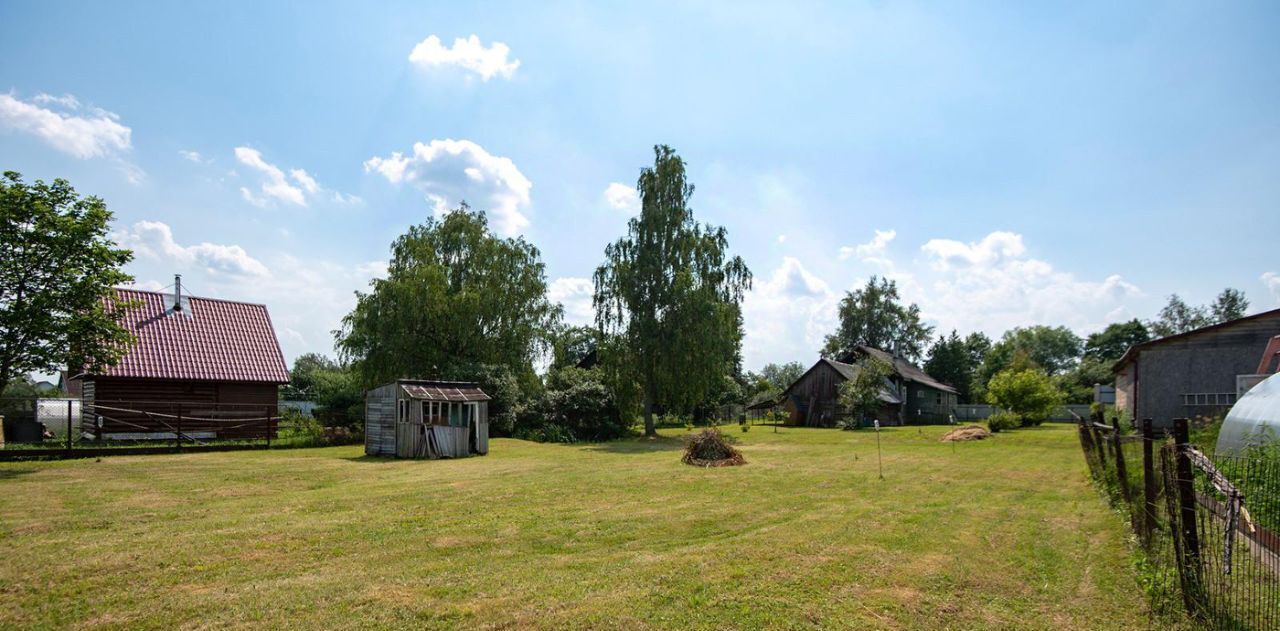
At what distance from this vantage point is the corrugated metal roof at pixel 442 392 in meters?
21.2

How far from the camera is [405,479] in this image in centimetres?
1495

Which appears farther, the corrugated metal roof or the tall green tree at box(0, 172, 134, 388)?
the corrugated metal roof

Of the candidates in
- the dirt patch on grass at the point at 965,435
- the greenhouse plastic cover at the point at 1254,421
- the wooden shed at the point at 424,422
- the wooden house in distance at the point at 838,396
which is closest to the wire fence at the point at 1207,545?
the greenhouse plastic cover at the point at 1254,421

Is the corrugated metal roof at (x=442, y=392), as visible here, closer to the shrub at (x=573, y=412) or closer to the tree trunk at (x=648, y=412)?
the shrub at (x=573, y=412)

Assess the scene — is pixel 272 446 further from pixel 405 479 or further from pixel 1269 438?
pixel 1269 438

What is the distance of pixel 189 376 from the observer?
25266 millimetres

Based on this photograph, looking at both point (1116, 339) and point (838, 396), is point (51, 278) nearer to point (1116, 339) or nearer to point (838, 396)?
point (838, 396)

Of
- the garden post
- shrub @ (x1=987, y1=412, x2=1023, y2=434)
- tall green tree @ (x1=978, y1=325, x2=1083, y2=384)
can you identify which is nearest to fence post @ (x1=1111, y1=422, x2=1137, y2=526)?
the garden post

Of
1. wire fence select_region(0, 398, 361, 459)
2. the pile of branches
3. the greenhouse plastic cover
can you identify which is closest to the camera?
the greenhouse plastic cover

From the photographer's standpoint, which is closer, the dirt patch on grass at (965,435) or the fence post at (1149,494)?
the fence post at (1149,494)

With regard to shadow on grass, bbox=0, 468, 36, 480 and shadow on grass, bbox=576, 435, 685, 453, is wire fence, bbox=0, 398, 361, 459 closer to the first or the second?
shadow on grass, bbox=0, 468, 36, 480

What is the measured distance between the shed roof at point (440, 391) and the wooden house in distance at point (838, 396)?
102ft

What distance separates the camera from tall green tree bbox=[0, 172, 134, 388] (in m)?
15.4

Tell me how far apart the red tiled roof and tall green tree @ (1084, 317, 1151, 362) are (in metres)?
105
